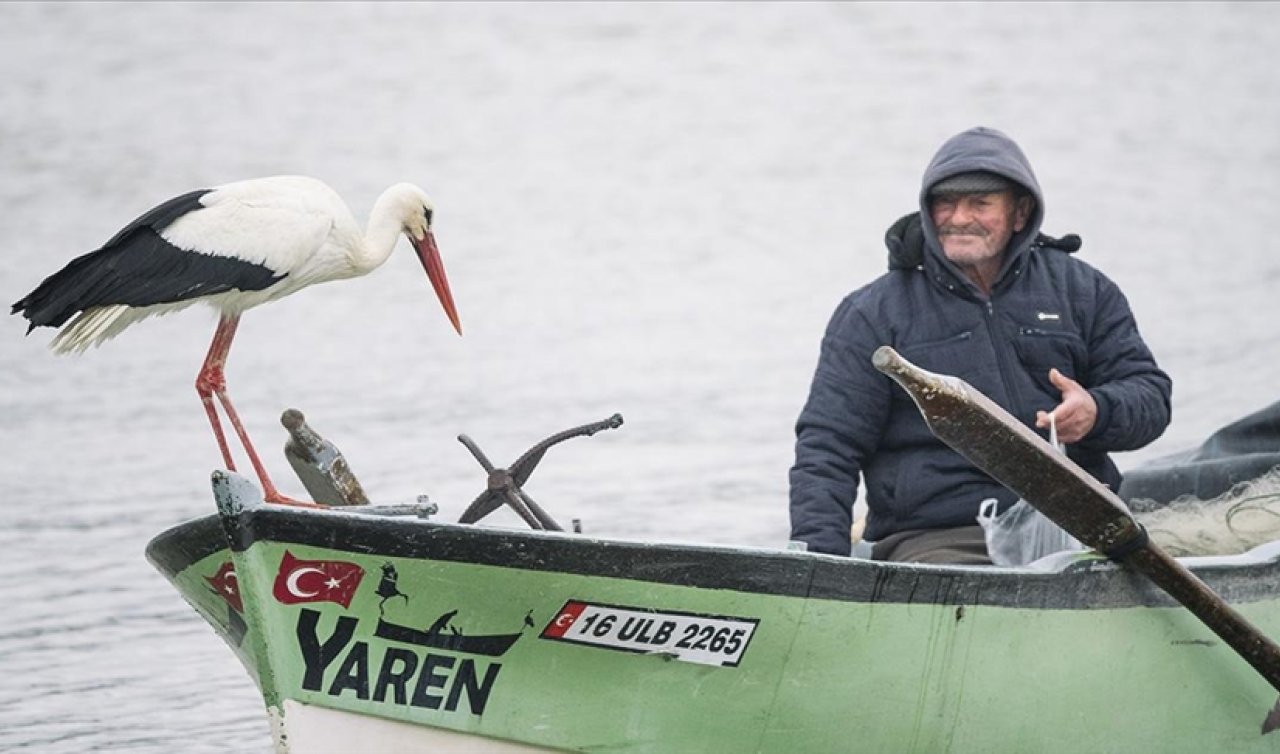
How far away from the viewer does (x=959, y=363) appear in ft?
21.7

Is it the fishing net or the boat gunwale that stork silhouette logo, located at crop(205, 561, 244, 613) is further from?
the fishing net

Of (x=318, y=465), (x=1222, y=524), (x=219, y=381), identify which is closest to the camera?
(x=1222, y=524)

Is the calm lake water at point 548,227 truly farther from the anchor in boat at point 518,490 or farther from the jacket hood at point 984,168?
the jacket hood at point 984,168

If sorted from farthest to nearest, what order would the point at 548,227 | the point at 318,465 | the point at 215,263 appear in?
the point at 548,227 → the point at 215,263 → the point at 318,465

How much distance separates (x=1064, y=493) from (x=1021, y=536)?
589 millimetres

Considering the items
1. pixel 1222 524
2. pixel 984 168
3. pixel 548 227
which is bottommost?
A: pixel 548 227

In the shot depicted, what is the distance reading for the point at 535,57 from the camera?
28547 millimetres

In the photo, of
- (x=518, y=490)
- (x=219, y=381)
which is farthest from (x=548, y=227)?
(x=518, y=490)

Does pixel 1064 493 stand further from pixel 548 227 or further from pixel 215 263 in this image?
pixel 548 227

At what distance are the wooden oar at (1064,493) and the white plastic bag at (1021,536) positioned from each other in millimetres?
436

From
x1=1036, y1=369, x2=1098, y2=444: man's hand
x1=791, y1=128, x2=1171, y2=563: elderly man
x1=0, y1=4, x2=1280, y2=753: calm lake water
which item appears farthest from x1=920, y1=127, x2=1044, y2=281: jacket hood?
x1=0, y1=4, x2=1280, y2=753: calm lake water

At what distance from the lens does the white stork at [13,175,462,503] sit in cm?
725

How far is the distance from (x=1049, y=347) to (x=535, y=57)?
72.9 ft

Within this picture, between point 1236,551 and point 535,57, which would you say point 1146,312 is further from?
point 535,57
